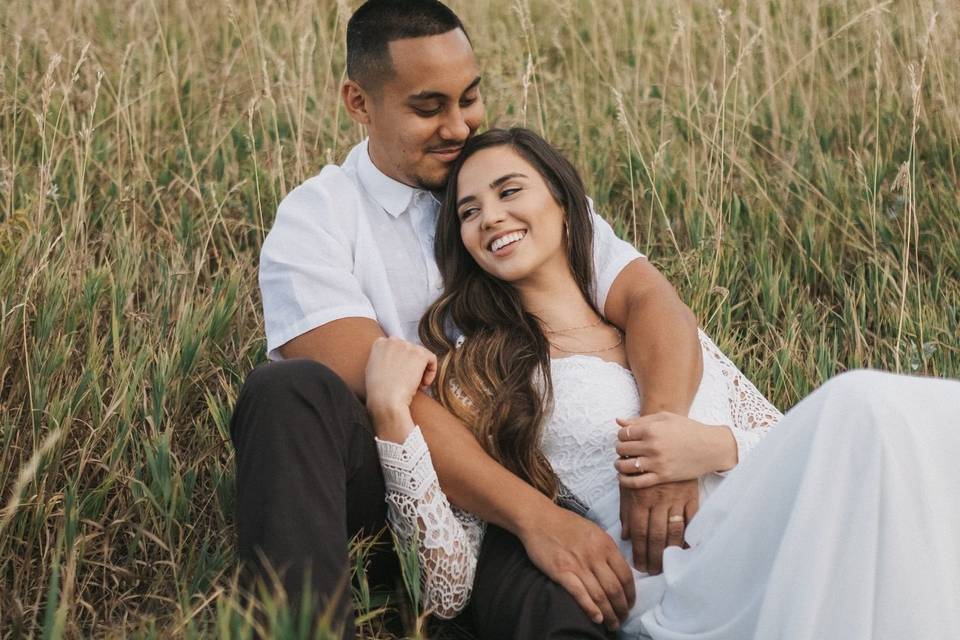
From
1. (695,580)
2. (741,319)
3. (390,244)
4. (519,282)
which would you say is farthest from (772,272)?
(695,580)

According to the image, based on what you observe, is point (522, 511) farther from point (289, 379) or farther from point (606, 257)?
point (606, 257)

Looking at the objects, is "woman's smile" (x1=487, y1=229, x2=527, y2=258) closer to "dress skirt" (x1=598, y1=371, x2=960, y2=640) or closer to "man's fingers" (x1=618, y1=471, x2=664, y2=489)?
"man's fingers" (x1=618, y1=471, x2=664, y2=489)

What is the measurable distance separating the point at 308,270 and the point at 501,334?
0.49 m

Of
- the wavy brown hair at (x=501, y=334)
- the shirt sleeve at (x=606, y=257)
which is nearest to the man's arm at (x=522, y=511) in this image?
the wavy brown hair at (x=501, y=334)

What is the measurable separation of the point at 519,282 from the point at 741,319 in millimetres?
1225

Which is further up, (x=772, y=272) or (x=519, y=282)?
(x=519, y=282)

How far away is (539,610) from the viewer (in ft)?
8.02

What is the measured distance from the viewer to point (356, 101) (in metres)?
3.23

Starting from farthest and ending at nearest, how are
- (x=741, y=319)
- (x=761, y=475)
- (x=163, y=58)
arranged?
(x=163, y=58)
(x=741, y=319)
(x=761, y=475)

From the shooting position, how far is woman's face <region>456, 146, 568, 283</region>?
113 inches

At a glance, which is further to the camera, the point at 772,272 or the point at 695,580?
the point at 772,272

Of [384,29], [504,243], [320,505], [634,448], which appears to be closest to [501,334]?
[504,243]

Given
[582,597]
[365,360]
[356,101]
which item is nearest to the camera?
[582,597]

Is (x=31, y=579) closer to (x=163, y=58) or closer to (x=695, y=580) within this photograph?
(x=695, y=580)
